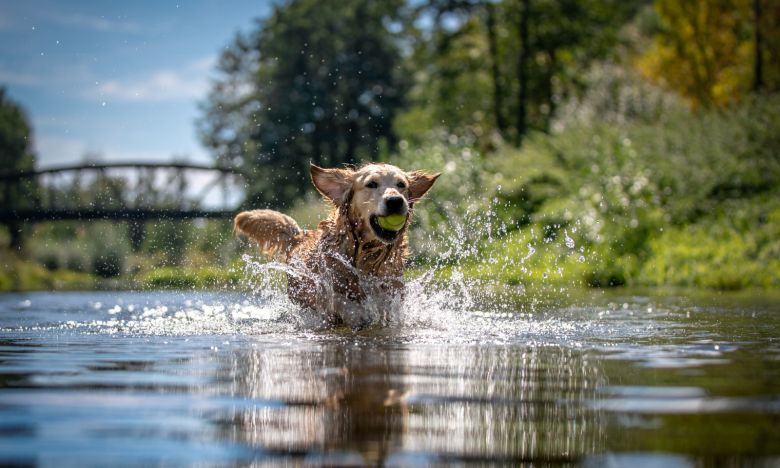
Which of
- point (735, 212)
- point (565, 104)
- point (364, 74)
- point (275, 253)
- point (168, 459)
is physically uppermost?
point (364, 74)

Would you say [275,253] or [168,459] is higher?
[275,253]

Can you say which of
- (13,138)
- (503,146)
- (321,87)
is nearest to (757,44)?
(503,146)

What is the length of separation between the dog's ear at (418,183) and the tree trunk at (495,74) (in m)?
23.8

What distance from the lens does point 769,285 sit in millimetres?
14266

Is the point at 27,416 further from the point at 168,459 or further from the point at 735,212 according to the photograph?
the point at 735,212

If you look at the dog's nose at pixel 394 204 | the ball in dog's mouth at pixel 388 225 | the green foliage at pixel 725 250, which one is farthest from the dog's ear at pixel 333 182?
the green foliage at pixel 725 250

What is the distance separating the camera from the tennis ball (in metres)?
7.91

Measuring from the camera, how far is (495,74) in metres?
33.4

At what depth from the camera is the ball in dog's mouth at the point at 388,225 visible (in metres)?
7.93

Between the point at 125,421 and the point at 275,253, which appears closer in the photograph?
the point at 125,421

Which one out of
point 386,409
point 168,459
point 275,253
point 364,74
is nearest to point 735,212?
point 275,253

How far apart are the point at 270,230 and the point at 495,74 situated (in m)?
24.5

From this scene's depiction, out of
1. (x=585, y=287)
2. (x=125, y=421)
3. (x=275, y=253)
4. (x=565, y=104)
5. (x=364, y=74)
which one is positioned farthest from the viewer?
(x=364, y=74)

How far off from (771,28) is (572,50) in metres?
7.19
